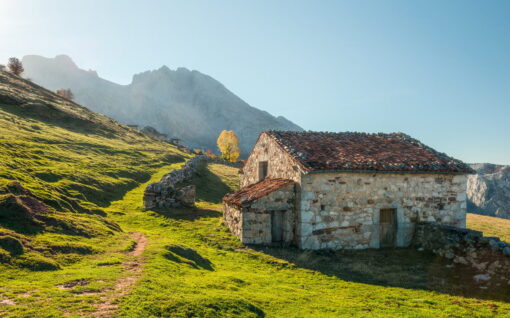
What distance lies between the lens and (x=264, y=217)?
1523cm

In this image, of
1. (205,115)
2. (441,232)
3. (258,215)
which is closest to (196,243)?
(258,215)

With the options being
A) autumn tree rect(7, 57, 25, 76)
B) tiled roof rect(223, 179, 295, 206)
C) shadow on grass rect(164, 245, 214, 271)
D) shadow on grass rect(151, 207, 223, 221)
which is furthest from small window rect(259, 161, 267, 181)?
autumn tree rect(7, 57, 25, 76)

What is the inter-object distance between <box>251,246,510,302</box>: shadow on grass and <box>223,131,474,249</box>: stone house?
2.77ft

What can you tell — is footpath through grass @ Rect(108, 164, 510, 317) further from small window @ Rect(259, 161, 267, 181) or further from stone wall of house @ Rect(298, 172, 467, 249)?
small window @ Rect(259, 161, 267, 181)

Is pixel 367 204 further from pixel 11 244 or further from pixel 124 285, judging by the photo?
pixel 11 244

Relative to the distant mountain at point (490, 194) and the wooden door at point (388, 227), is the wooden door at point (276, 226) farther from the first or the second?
the distant mountain at point (490, 194)

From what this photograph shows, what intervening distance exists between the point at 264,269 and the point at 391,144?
12.4 metres

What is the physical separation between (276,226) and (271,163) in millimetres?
4852

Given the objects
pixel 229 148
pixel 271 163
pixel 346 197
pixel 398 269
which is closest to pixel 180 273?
pixel 398 269

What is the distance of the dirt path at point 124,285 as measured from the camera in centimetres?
596

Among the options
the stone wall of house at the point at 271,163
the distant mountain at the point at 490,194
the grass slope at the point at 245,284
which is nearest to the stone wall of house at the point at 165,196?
the grass slope at the point at 245,284

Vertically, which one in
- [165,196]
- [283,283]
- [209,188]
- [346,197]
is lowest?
[283,283]

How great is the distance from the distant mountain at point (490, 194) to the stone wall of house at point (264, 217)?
5003 centimetres

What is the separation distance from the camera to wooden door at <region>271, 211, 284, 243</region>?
15.7 m
